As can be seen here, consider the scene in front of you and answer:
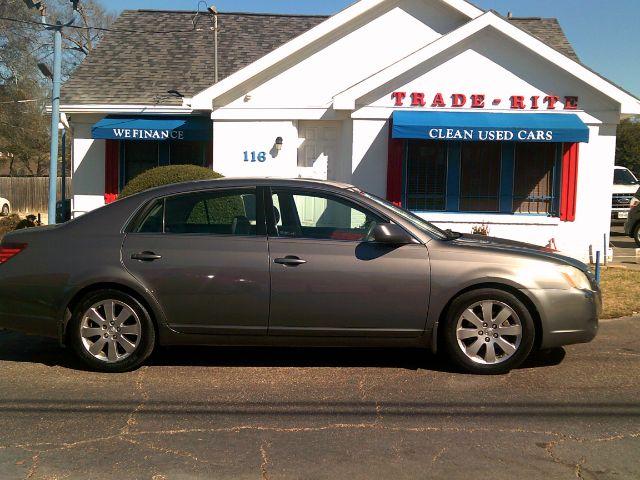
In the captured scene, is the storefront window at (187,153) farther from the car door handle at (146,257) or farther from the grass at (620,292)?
the car door handle at (146,257)

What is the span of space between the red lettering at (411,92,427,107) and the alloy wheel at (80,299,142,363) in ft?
28.8

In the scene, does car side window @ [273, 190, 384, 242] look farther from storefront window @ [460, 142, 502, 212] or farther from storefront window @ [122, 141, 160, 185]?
storefront window @ [122, 141, 160, 185]

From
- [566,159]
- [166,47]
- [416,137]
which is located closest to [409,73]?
[416,137]

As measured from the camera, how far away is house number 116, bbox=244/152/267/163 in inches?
549

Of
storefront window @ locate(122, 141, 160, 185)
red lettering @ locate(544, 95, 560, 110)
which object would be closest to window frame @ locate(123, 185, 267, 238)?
red lettering @ locate(544, 95, 560, 110)

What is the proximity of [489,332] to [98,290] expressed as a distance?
3.28 m

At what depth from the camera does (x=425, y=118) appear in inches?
498

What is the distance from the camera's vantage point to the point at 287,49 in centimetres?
1355

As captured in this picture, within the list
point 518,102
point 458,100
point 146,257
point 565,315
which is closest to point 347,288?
point 146,257

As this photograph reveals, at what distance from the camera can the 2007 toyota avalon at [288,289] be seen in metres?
5.56

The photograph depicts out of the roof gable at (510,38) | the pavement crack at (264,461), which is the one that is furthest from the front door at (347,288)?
the roof gable at (510,38)

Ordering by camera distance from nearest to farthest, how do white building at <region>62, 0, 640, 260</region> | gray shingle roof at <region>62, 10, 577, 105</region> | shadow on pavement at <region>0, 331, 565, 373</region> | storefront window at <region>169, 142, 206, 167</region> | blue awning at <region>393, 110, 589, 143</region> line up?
shadow on pavement at <region>0, 331, 565, 373</region>, blue awning at <region>393, 110, 589, 143</region>, white building at <region>62, 0, 640, 260</region>, gray shingle roof at <region>62, 10, 577, 105</region>, storefront window at <region>169, 142, 206, 167</region>

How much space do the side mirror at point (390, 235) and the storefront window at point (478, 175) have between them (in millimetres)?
7857

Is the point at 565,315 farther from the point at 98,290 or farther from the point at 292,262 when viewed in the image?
the point at 98,290
